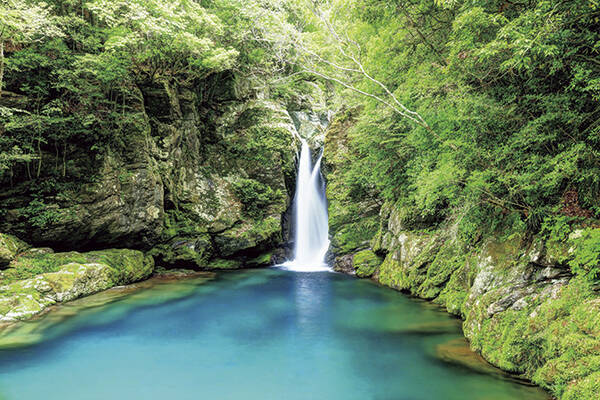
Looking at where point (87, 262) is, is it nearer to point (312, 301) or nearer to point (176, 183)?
point (176, 183)

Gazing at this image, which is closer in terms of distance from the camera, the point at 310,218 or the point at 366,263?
the point at 366,263

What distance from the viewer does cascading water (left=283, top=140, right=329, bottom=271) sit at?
14.9m

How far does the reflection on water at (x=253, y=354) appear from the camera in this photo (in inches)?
165

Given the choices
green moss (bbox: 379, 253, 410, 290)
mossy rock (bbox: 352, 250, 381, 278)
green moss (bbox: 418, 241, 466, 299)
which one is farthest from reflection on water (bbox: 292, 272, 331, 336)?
green moss (bbox: 418, 241, 466, 299)

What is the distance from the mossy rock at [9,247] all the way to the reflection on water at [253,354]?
7.15ft

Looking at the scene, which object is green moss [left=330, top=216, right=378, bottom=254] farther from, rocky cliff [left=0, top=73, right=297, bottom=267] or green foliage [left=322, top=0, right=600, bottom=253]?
green foliage [left=322, top=0, right=600, bottom=253]

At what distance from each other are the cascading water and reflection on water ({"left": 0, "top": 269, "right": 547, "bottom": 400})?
6375 millimetres

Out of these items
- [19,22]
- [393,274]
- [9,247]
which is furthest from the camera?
[393,274]

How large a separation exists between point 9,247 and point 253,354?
7.31 meters

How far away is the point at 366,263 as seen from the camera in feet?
37.7

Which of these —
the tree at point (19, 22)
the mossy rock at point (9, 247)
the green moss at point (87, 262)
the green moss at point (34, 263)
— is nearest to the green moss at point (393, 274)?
the green moss at point (87, 262)

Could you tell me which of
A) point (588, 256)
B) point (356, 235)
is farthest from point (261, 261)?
point (588, 256)

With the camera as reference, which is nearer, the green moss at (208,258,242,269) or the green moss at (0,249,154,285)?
the green moss at (0,249,154,285)

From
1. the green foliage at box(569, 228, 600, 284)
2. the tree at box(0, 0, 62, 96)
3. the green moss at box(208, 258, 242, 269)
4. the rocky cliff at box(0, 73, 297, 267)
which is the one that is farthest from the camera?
the green moss at box(208, 258, 242, 269)
